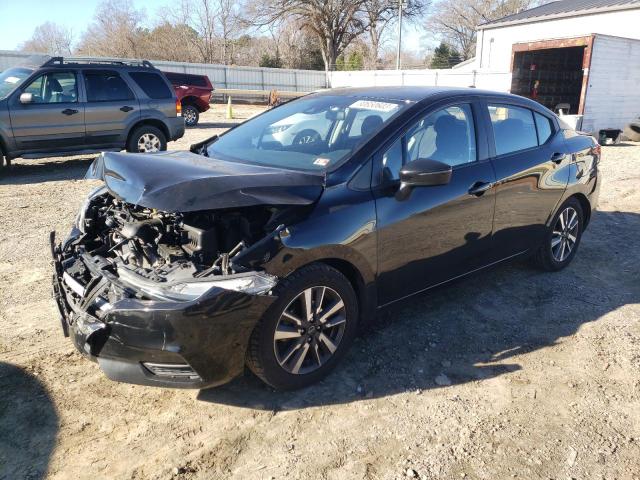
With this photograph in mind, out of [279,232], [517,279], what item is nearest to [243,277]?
[279,232]

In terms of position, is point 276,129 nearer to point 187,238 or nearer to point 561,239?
point 187,238

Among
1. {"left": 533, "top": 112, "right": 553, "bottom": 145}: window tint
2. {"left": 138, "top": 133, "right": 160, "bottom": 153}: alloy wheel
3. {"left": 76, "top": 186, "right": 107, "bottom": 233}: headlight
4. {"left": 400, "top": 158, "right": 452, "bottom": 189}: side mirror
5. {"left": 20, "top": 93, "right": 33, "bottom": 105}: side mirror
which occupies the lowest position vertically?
{"left": 138, "top": 133, "right": 160, "bottom": 153}: alloy wheel

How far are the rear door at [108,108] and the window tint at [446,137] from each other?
8.02 meters

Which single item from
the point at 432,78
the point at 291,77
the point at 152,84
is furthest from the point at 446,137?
the point at 291,77

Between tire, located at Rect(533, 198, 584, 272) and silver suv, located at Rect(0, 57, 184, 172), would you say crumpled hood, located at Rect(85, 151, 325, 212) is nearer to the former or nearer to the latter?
tire, located at Rect(533, 198, 584, 272)

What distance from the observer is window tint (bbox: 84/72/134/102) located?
996cm

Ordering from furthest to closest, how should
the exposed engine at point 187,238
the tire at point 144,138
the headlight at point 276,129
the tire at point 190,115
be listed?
the tire at point 190,115 → the tire at point 144,138 → the headlight at point 276,129 → the exposed engine at point 187,238

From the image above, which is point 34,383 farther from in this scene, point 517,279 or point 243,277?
point 517,279

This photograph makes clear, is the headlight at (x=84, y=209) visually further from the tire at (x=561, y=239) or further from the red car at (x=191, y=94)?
the red car at (x=191, y=94)

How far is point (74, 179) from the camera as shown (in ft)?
30.8

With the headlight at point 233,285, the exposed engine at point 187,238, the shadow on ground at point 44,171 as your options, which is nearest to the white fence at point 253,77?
the shadow on ground at point 44,171

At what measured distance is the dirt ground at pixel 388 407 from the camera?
2.69 m

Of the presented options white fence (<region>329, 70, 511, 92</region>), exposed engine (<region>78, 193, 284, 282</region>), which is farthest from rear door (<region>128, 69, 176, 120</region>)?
exposed engine (<region>78, 193, 284, 282</region>)

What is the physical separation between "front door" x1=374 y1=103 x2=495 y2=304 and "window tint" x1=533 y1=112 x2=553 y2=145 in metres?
1.02
